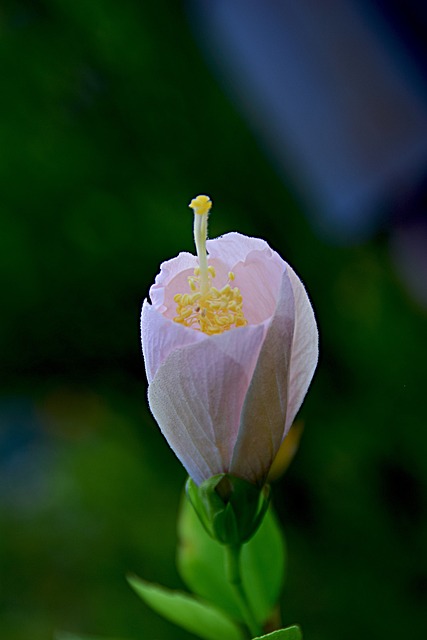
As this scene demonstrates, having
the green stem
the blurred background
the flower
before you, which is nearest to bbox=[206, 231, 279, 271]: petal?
the flower

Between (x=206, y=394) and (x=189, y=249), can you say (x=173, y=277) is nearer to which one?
(x=206, y=394)

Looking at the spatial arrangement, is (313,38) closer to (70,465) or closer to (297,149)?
(297,149)

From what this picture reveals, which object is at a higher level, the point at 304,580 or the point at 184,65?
the point at 184,65

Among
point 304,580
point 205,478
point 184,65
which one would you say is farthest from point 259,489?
point 184,65

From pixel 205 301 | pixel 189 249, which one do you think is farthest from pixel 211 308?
pixel 189 249

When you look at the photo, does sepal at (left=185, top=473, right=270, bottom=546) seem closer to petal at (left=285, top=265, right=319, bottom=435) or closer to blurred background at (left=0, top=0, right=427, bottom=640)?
petal at (left=285, top=265, right=319, bottom=435)

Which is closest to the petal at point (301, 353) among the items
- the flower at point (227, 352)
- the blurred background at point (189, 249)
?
Answer: the flower at point (227, 352)
